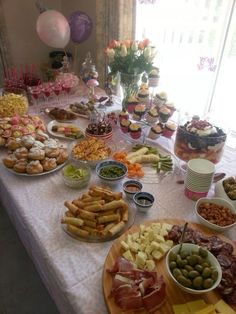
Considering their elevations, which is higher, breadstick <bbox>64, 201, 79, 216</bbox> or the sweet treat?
the sweet treat

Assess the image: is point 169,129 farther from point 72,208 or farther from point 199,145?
point 72,208

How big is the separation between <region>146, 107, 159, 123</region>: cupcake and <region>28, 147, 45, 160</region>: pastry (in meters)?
0.66

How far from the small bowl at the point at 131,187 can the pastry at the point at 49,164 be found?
1.15 ft

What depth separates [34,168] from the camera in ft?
3.78

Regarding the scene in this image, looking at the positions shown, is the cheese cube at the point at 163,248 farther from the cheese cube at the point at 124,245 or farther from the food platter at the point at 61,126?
the food platter at the point at 61,126

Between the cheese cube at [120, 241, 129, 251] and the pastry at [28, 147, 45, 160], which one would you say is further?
the pastry at [28, 147, 45, 160]

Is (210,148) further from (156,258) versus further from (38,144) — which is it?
(38,144)

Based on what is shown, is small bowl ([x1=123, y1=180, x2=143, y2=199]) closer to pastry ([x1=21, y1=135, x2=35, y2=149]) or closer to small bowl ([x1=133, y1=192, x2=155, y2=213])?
small bowl ([x1=133, y1=192, x2=155, y2=213])

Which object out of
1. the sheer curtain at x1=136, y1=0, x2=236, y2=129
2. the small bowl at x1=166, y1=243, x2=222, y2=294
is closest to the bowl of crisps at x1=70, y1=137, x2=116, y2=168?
the small bowl at x1=166, y1=243, x2=222, y2=294

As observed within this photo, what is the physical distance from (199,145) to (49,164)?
66 centimetres

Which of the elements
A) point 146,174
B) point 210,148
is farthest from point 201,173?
point 146,174

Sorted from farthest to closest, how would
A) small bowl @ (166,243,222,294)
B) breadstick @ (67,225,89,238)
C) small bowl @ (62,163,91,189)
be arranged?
small bowl @ (62,163,91,189) → breadstick @ (67,225,89,238) → small bowl @ (166,243,222,294)

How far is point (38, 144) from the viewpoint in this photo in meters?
1.25

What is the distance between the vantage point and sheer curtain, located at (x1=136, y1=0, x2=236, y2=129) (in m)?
1.82
